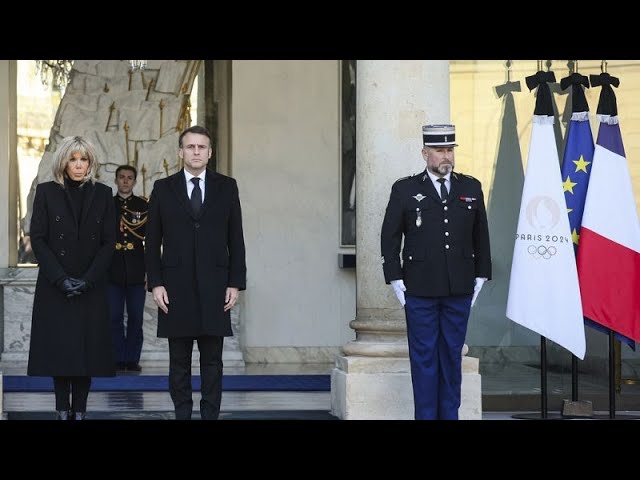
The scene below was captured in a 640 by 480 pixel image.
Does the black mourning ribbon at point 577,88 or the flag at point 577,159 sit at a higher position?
the black mourning ribbon at point 577,88

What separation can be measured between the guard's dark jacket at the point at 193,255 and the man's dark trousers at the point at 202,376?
3.5 inches

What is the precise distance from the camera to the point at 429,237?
9008 mm

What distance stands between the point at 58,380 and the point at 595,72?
4.74 meters

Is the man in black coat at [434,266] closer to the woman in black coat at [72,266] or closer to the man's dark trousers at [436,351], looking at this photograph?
the man's dark trousers at [436,351]

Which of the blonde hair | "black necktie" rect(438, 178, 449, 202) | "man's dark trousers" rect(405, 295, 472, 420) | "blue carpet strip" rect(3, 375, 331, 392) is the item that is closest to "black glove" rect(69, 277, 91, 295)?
the blonde hair

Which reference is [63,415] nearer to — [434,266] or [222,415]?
[222,415]

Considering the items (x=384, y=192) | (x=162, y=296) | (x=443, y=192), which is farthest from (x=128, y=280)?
(x=443, y=192)

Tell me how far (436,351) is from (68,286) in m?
2.16

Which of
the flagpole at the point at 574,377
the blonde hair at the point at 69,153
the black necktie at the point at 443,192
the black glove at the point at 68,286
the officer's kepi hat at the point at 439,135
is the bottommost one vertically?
the flagpole at the point at 574,377

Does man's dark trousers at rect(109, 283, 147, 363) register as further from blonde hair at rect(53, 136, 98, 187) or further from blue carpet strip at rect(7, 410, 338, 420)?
blonde hair at rect(53, 136, 98, 187)

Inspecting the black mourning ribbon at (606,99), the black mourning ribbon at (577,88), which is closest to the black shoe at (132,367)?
the black mourning ribbon at (577,88)

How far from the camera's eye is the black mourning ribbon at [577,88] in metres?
10.1

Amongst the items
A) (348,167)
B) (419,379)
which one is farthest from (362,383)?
(348,167)
